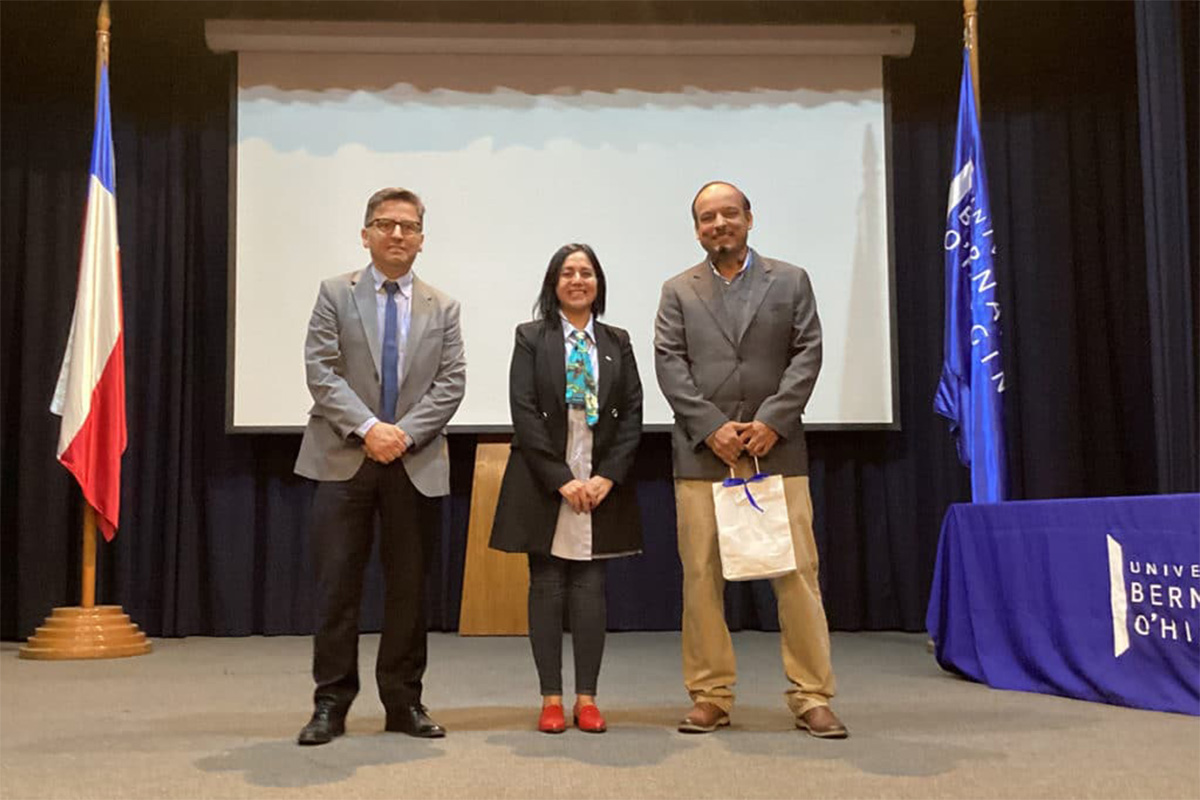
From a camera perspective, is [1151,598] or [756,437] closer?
[756,437]

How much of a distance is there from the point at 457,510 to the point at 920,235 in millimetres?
2736

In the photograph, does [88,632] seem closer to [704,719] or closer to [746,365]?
[704,719]

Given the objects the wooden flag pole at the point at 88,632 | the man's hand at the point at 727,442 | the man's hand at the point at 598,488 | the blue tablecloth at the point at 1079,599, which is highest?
the man's hand at the point at 727,442

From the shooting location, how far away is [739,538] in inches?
111

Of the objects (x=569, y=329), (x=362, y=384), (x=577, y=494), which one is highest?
(x=569, y=329)

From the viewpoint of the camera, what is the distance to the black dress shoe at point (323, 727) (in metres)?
2.72

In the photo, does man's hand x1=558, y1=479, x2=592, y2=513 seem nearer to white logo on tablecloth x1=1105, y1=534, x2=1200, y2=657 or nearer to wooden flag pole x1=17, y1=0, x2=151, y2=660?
white logo on tablecloth x1=1105, y1=534, x2=1200, y2=657

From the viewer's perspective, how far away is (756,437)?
2865 mm

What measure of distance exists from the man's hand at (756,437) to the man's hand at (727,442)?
0.01 metres

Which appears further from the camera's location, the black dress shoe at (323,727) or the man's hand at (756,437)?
the man's hand at (756,437)

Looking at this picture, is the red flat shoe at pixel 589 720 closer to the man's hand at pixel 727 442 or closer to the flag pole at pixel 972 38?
the man's hand at pixel 727 442

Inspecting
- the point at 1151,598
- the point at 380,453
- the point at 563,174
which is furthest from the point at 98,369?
the point at 1151,598

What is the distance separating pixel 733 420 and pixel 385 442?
2.90 feet

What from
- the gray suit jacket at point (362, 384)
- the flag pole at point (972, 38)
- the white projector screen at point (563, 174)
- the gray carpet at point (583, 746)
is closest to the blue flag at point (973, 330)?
the flag pole at point (972, 38)
